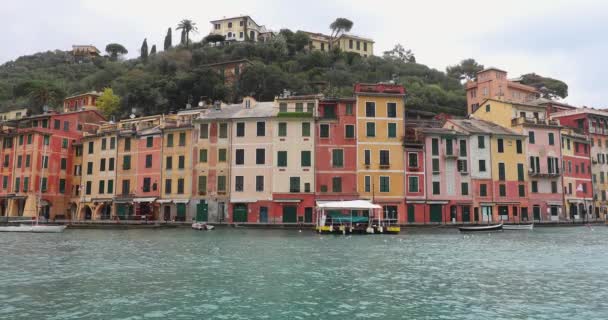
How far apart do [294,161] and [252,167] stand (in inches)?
168

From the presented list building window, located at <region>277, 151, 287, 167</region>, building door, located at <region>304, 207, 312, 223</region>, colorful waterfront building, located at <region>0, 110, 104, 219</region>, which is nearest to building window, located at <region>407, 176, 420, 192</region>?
building door, located at <region>304, 207, 312, 223</region>

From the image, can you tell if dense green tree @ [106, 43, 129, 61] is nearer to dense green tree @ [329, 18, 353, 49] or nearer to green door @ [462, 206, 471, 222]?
dense green tree @ [329, 18, 353, 49]

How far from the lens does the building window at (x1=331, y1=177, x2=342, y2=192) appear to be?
5128 cm

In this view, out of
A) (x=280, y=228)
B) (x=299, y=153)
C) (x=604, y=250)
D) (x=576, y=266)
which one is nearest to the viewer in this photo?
(x=576, y=266)

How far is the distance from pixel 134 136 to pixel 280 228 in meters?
20.5

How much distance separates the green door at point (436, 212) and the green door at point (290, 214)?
13.9m

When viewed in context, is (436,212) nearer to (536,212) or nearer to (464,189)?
(464,189)

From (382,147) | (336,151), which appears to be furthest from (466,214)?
(336,151)

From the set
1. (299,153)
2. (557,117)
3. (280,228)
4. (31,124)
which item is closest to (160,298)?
(280,228)

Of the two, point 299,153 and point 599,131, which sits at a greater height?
point 599,131

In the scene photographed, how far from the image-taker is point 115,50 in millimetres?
152000

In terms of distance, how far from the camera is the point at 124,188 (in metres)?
56.3

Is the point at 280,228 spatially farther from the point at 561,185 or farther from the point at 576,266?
the point at 561,185

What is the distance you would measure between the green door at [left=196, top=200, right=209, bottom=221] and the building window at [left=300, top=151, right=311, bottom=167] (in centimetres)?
1063
